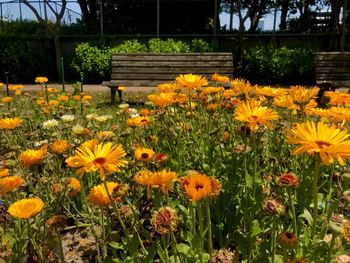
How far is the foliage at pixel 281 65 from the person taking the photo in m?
12.0

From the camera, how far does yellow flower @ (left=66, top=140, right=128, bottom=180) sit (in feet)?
4.31

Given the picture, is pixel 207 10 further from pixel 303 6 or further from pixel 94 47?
pixel 94 47

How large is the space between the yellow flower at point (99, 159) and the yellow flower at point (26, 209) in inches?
11.4

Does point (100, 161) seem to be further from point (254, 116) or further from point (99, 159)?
point (254, 116)

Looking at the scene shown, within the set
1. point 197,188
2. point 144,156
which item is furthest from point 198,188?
point 144,156

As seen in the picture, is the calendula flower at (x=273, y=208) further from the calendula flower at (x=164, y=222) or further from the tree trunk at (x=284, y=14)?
the tree trunk at (x=284, y=14)

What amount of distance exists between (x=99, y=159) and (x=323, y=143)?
0.70 meters

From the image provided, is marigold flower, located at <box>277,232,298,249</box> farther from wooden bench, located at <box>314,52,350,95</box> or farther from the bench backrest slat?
wooden bench, located at <box>314,52,350,95</box>

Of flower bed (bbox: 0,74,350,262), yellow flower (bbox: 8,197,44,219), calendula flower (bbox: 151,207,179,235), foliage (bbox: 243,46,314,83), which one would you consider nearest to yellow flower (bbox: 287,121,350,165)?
flower bed (bbox: 0,74,350,262)

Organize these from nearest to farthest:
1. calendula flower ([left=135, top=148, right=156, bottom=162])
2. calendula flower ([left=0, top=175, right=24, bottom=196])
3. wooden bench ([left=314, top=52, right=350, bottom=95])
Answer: calendula flower ([left=135, top=148, right=156, bottom=162]) < calendula flower ([left=0, top=175, right=24, bottom=196]) < wooden bench ([left=314, top=52, right=350, bottom=95])

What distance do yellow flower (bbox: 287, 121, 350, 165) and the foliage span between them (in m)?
11.1

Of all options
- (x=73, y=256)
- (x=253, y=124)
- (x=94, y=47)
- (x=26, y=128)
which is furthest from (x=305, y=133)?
(x=94, y=47)

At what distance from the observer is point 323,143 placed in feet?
4.08

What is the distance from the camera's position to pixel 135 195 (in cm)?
237
